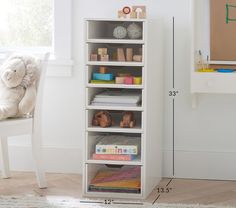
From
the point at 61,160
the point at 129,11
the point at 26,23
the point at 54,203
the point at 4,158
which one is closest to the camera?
the point at 54,203

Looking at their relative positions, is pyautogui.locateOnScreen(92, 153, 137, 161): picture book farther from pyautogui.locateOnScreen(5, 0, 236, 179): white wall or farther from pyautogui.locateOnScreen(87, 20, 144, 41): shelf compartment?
pyautogui.locateOnScreen(87, 20, 144, 41): shelf compartment

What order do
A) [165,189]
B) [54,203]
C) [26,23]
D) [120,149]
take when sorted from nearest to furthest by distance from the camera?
[54,203] < [120,149] < [165,189] < [26,23]

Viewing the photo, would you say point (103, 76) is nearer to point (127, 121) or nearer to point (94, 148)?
point (127, 121)

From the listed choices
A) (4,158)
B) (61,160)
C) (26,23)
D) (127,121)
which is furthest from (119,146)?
(26,23)

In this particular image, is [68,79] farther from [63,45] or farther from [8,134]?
[8,134]

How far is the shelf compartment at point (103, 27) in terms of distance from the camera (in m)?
3.32

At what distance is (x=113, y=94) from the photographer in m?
3.39

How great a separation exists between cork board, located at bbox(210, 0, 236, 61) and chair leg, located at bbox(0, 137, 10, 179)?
4.46 ft

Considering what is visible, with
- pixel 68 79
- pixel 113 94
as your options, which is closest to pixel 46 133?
pixel 68 79

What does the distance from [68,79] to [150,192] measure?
0.92 m

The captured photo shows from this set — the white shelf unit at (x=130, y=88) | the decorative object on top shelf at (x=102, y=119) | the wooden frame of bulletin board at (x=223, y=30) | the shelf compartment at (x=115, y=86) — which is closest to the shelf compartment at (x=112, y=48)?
the white shelf unit at (x=130, y=88)

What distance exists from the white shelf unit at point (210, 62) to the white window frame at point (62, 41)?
790 millimetres

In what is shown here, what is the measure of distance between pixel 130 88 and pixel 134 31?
31cm

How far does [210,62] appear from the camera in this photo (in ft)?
11.9
